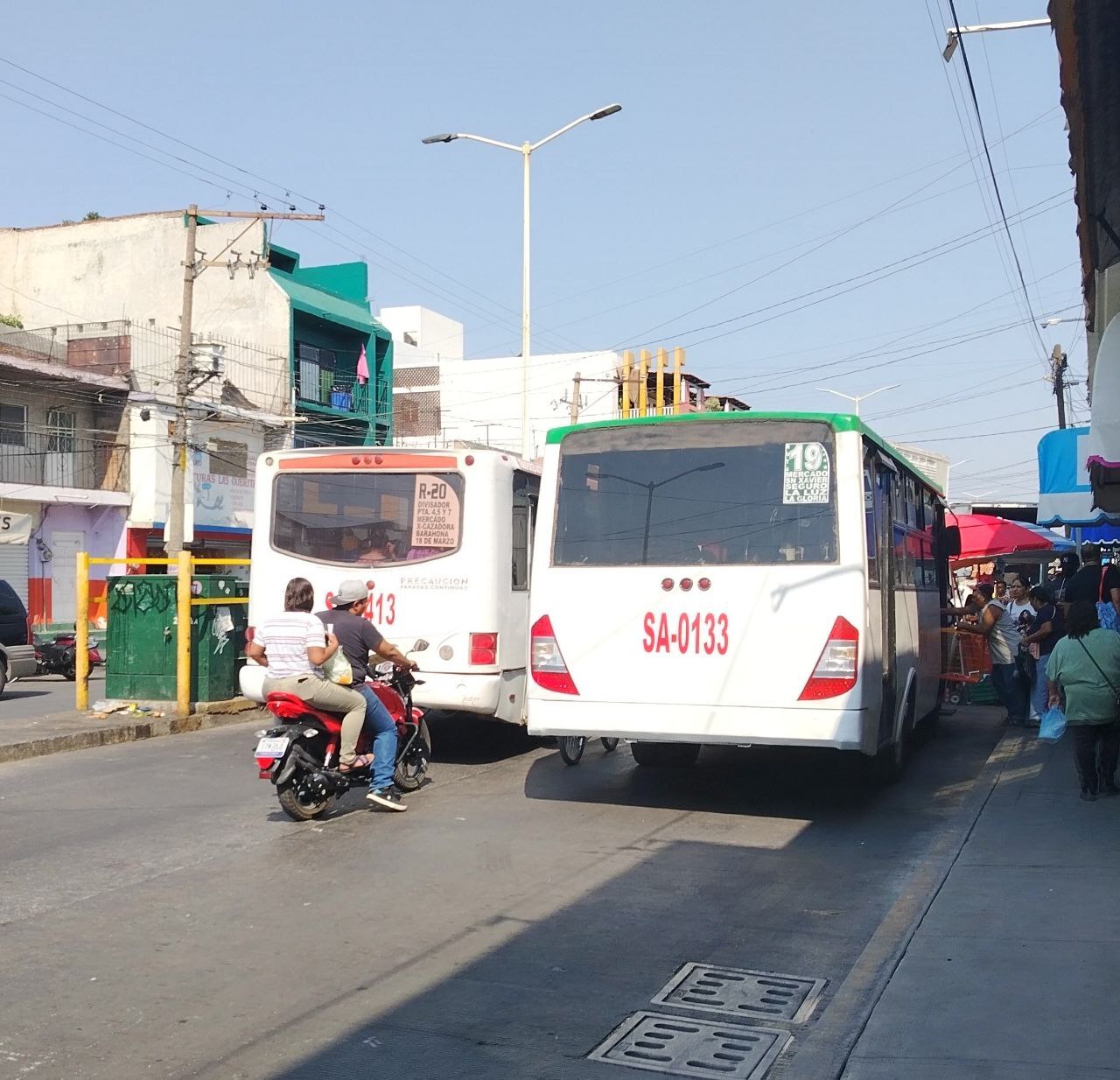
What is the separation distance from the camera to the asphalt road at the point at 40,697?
16453 millimetres

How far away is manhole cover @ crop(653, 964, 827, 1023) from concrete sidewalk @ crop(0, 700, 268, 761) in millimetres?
8461

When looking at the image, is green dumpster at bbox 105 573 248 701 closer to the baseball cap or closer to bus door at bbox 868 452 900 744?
the baseball cap

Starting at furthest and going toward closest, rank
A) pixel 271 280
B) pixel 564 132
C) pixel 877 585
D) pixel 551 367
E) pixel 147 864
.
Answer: pixel 551 367
pixel 271 280
pixel 564 132
pixel 877 585
pixel 147 864

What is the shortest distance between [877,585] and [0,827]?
21.0ft

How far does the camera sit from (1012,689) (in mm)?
15117

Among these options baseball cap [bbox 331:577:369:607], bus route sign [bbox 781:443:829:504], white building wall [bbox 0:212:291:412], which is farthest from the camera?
white building wall [bbox 0:212:291:412]

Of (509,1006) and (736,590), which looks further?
(736,590)

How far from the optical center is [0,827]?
8727mm

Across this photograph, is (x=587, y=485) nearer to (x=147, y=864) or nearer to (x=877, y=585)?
(x=877, y=585)

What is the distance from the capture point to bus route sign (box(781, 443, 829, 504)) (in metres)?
8.84

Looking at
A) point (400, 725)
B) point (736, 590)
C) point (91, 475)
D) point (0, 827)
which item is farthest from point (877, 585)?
point (91, 475)

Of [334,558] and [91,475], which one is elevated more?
[91,475]

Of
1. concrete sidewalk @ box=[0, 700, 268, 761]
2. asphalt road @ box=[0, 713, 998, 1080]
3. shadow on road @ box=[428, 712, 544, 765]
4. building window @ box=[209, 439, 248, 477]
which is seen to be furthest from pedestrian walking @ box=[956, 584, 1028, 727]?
building window @ box=[209, 439, 248, 477]

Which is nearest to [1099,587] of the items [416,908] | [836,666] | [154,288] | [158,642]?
[836,666]
